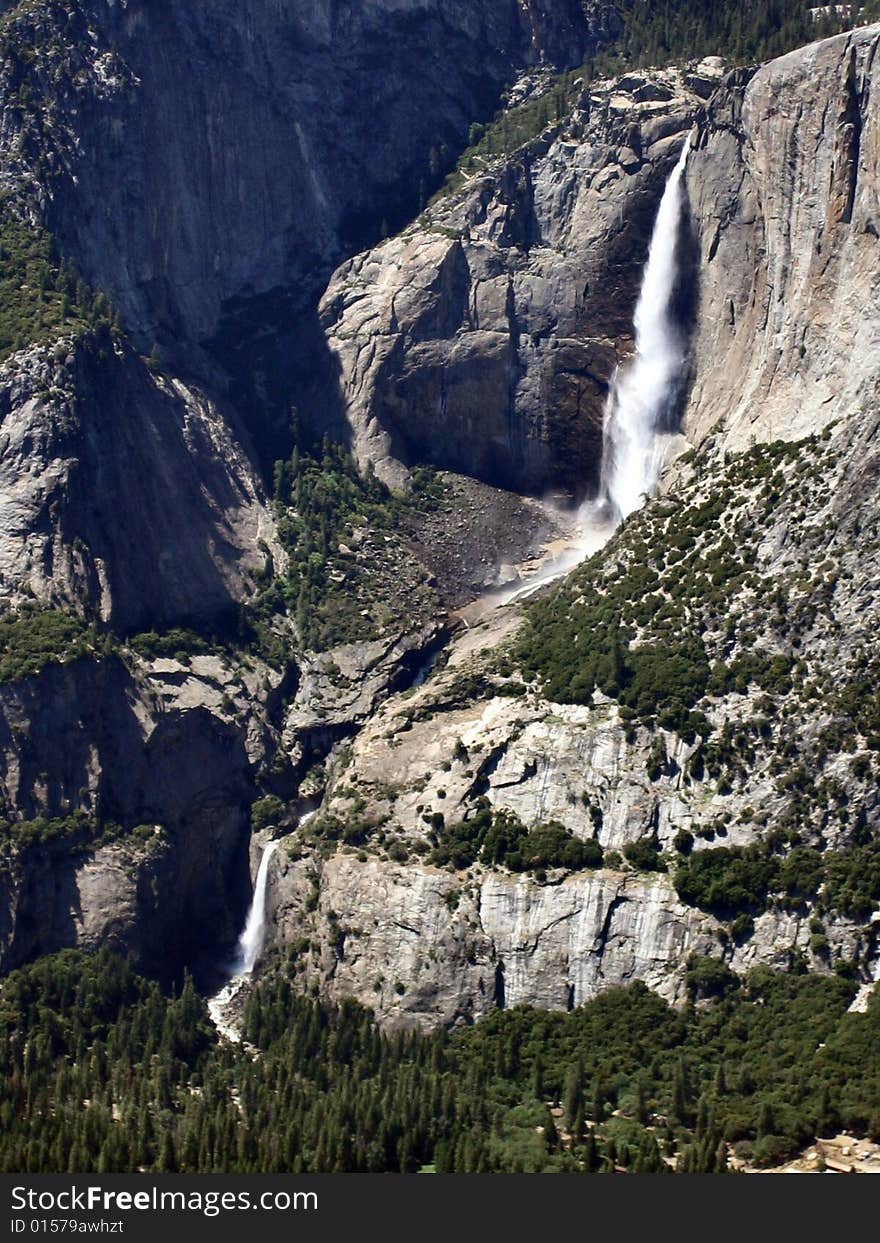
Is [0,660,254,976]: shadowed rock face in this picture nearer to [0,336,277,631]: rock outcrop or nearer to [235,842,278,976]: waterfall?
[235,842,278,976]: waterfall

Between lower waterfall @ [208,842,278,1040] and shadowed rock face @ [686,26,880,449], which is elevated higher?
shadowed rock face @ [686,26,880,449]

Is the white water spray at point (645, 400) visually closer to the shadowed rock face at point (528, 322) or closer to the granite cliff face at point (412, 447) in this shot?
the shadowed rock face at point (528, 322)

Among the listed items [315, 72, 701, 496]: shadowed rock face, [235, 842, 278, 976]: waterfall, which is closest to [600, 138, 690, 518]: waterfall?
[315, 72, 701, 496]: shadowed rock face

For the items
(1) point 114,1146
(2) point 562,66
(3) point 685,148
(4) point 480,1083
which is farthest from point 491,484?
(1) point 114,1146

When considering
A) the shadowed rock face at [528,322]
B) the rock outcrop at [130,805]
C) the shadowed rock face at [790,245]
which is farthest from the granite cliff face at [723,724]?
the shadowed rock face at [528,322]

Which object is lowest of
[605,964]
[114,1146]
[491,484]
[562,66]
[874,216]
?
[114,1146]

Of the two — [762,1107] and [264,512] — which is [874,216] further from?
[762,1107]

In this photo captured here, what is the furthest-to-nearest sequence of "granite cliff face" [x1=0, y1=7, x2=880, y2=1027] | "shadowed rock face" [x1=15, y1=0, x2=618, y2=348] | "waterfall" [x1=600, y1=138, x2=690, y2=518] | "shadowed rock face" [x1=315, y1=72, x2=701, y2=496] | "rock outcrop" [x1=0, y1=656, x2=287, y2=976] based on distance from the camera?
"shadowed rock face" [x1=15, y1=0, x2=618, y2=348] < "shadowed rock face" [x1=315, y1=72, x2=701, y2=496] < "waterfall" [x1=600, y1=138, x2=690, y2=518] < "rock outcrop" [x1=0, y1=656, x2=287, y2=976] < "granite cliff face" [x1=0, y1=7, x2=880, y2=1027]
